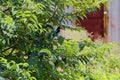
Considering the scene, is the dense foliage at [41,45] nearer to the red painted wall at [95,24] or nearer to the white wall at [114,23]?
the white wall at [114,23]

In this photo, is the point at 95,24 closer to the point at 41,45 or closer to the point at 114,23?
the point at 114,23

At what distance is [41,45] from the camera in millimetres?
2475

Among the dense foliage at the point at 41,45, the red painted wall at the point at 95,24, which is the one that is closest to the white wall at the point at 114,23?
the red painted wall at the point at 95,24

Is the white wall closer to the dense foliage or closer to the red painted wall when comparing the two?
the red painted wall

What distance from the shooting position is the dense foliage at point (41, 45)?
2.26 metres

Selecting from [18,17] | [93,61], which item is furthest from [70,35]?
[18,17]

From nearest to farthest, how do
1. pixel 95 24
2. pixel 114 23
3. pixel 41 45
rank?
1. pixel 41 45
2. pixel 114 23
3. pixel 95 24

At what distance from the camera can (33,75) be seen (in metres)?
2.41

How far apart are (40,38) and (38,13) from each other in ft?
0.71

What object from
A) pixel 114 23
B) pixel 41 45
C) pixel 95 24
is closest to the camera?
pixel 41 45

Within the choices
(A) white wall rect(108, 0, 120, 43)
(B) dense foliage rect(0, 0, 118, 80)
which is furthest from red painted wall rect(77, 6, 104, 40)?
(B) dense foliage rect(0, 0, 118, 80)

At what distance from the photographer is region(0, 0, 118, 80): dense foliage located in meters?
2.26

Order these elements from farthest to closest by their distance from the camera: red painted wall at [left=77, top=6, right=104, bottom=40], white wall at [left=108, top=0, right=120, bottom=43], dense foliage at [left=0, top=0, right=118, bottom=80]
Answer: red painted wall at [left=77, top=6, right=104, bottom=40]
white wall at [left=108, top=0, right=120, bottom=43]
dense foliage at [left=0, top=0, right=118, bottom=80]

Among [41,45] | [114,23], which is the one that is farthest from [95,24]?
[41,45]
